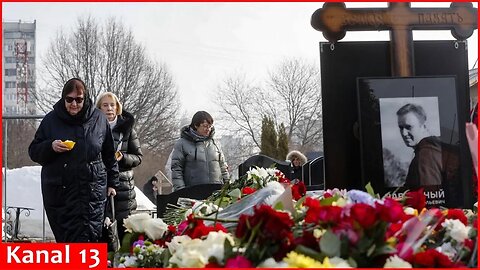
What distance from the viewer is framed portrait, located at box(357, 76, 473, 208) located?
309cm

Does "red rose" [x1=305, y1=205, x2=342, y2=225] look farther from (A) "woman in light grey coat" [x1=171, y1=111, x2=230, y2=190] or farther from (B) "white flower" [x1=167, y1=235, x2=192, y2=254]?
(A) "woman in light grey coat" [x1=171, y1=111, x2=230, y2=190]

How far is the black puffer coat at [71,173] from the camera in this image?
162 inches

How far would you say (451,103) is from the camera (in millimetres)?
3168

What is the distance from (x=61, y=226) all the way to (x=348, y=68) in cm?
203

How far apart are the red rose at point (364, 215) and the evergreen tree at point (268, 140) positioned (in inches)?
663

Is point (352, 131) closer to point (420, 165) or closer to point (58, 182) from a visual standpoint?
point (420, 165)

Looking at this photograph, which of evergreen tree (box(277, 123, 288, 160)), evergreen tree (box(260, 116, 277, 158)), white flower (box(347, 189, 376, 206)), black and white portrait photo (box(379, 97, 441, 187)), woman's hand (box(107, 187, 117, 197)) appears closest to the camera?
white flower (box(347, 189, 376, 206))

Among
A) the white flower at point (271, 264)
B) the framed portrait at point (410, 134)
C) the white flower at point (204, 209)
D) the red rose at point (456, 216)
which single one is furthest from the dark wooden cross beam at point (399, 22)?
the white flower at point (271, 264)

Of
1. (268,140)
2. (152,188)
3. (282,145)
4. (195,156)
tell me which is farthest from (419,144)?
(268,140)

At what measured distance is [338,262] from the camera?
1.48 m

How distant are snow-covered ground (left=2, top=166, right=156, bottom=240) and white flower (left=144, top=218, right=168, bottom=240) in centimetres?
616

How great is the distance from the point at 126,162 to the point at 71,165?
0.92 metres

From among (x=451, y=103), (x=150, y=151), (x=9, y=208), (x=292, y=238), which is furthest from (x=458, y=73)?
(x=150, y=151)

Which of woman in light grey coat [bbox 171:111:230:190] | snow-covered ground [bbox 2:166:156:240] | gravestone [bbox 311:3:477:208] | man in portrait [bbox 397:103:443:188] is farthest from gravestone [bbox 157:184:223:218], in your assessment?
snow-covered ground [bbox 2:166:156:240]
